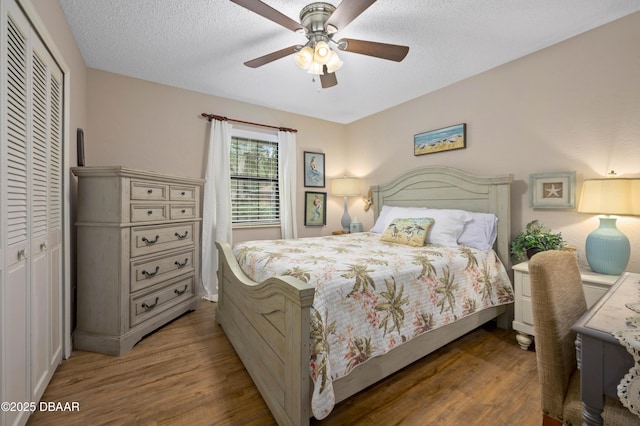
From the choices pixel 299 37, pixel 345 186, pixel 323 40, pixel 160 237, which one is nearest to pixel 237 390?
pixel 160 237

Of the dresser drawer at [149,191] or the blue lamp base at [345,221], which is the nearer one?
the dresser drawer at [149,191]

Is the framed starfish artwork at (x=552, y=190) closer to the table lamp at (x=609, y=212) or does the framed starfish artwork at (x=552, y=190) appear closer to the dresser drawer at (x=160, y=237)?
the table lamp at (x=609, y=212)

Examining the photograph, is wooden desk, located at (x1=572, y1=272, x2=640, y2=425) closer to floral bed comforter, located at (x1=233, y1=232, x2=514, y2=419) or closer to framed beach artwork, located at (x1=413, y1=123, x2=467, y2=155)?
floral bed comforter, located at (x1=233, y1=232, x2=514, y2=419)

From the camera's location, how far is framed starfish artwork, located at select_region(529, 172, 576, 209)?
2.24 m

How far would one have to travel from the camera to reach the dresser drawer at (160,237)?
87.2 inches

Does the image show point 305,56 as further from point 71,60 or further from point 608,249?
point 608,249

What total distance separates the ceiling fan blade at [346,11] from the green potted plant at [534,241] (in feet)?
7.02

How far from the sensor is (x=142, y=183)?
88.6 inches

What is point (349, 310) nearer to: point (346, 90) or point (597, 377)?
point (597, 377)

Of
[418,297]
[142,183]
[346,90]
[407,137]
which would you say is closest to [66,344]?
[142,183]

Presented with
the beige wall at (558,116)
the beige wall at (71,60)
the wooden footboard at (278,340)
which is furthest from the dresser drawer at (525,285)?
the beige wall at (71,60)

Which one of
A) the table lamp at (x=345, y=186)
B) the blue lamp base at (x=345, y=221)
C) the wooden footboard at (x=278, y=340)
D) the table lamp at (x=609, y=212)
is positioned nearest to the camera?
the wooden footboard at (x=278, y=340)

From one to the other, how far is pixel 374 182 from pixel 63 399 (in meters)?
3.75

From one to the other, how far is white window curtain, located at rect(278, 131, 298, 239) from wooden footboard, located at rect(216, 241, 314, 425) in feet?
6.11
